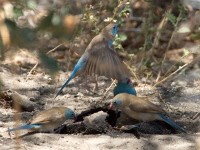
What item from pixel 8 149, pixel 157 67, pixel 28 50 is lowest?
pixel 157 67

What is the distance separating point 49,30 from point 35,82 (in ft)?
14.9

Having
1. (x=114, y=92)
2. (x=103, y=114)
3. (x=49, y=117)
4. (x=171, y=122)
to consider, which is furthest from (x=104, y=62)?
(x=49, y=117)

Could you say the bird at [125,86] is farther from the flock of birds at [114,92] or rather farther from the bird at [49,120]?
the bird at [49,120]

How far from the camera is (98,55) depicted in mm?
4996

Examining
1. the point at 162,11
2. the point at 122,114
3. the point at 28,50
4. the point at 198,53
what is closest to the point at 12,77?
the point at 122,114

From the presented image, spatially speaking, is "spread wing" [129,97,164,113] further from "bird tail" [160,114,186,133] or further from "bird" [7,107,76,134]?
"bird" [7,107,76,134]

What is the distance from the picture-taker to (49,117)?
150 inches

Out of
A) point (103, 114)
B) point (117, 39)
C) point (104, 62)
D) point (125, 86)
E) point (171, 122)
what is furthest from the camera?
point (117, 39)

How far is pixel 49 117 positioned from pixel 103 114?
1.99ft

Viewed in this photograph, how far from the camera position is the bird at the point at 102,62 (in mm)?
4742

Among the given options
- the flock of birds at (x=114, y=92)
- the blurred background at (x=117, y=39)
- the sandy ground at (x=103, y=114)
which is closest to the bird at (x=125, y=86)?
the flock of birds at (x=114, y=92)

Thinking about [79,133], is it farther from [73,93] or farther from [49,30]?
[49,30]

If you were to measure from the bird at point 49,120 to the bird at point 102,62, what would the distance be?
853mm

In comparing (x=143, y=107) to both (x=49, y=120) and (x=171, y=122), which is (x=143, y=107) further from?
(x=49, y=120)
